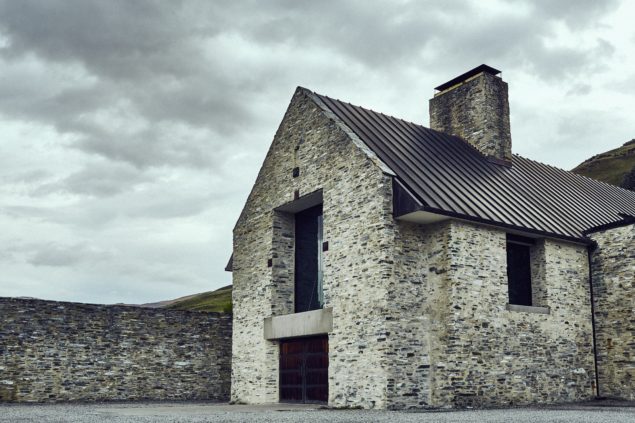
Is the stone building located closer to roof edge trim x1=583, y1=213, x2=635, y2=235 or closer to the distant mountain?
roof edge trim x1=583, y1=213, x2=635, y2=235

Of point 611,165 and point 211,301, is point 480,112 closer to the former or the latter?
point 211,301

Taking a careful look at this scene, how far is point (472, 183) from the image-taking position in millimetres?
19766

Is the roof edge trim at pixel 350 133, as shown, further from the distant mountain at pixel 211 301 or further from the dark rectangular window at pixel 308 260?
the distant mountain at pixel 211 301

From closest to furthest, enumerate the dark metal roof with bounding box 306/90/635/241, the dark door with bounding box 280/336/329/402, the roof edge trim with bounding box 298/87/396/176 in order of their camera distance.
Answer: the roof edge trim with bounding box 298/87/396/176 < the dark metal roof with bounding box 306/90/635/241 < the dark door with bounding box 280/336/329/402

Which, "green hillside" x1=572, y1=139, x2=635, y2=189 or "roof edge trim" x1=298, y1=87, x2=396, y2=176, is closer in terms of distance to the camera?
"roof edge trim" x1=298, y1=87, x2=396, y2=176

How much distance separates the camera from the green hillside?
248 feet

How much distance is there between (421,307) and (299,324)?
4.01 m

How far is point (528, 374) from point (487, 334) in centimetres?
182

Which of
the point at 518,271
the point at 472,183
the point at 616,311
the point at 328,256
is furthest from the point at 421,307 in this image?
the point at 616,311

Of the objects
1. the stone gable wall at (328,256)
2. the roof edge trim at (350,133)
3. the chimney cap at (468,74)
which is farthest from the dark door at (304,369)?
the chimney cap at (468,74)

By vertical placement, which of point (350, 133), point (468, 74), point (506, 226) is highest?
point (468, 74)

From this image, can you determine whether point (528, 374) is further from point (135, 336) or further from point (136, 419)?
point (135, 336)

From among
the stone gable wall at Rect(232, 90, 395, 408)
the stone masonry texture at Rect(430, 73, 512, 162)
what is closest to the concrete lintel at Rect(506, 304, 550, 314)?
the stone gable wall at Rect(232, 90, 395, 408)

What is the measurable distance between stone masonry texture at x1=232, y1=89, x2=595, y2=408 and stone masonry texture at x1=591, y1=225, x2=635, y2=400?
381 millimetres
